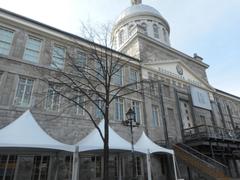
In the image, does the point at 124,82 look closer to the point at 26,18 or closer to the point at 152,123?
the point at 152,123

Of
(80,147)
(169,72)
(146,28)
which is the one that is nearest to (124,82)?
(169,72)

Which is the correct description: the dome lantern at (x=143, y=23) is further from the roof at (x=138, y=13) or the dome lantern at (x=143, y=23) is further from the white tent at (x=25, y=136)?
the white tent at (x=25, y=136)

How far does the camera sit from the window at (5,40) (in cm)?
1123

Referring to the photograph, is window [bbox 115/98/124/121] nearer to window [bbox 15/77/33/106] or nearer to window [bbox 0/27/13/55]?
window [bbox 15/77/33/106]

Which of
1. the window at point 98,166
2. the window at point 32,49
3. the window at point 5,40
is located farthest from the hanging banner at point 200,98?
the window at point 5,40

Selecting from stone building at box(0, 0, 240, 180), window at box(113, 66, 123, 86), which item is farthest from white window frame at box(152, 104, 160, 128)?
window at box(113, 66, 123, 86)

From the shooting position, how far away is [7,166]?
9359mm

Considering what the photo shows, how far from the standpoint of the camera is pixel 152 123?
1574cm

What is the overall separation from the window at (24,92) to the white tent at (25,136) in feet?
6.19

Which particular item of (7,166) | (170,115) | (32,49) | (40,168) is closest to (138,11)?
(170,115)

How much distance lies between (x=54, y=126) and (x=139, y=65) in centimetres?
950

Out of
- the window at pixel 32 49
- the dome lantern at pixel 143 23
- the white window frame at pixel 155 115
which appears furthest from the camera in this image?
the dome lantern at pixel 143 23

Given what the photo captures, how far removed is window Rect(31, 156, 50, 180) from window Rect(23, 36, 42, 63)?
19.6ft

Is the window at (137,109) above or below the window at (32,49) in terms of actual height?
below
